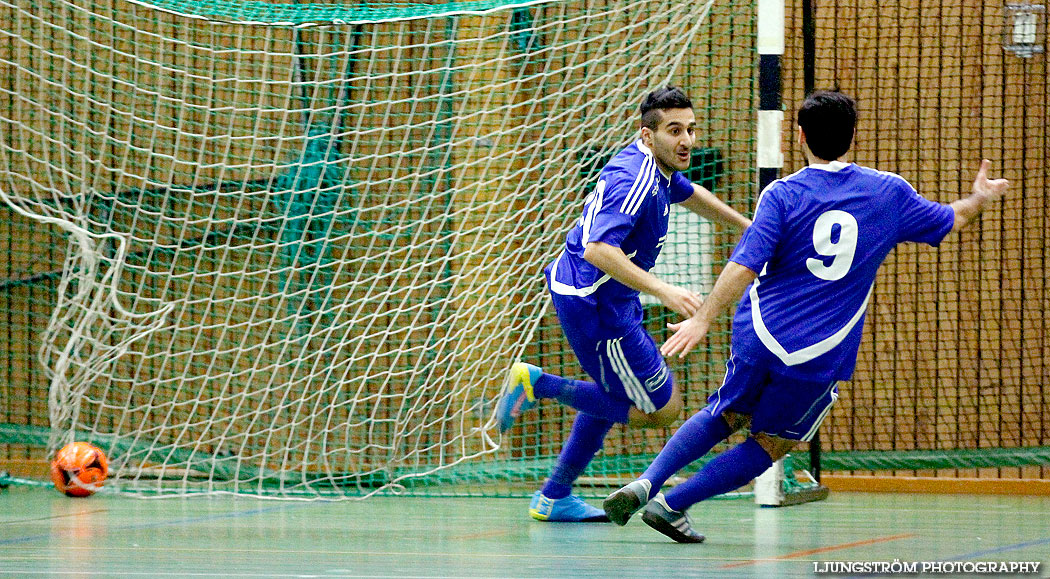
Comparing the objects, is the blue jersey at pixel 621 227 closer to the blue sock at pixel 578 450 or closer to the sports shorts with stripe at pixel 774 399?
the blue sock at pixel 578 450

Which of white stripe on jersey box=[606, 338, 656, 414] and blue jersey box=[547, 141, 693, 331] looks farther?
white stripe on jersey box=[606, 338, 656, 414]

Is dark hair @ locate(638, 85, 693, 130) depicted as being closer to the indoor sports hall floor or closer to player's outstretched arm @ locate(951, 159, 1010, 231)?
player's outstretched arm @ locate(951, 159, 1010, 231)

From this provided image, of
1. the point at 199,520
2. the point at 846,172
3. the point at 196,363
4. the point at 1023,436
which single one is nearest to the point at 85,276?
the point at 196,363

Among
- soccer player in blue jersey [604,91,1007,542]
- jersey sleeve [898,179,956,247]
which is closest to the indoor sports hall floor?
soccer player in blue jersey [604,91,1007,542]

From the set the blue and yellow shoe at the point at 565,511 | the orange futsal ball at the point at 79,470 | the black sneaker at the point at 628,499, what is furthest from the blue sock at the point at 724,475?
the orange futsal ball at the point at 79,470

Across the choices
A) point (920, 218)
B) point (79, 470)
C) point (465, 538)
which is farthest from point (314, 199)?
point (920, 218)

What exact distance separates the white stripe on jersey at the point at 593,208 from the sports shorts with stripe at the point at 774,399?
0.76m

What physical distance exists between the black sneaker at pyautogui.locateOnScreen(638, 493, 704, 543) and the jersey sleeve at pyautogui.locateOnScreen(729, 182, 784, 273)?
864 millimetres

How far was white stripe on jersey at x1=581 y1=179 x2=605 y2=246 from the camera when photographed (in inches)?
179

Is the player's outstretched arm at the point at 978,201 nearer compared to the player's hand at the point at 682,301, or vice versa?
the player's hand at the point at 682,301

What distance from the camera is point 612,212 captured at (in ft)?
14.7

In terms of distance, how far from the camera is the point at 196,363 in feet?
21.9

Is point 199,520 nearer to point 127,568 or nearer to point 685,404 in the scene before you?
point 127,568

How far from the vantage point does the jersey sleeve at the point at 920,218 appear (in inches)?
162
